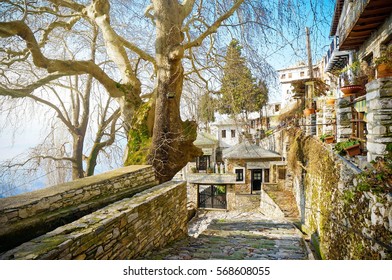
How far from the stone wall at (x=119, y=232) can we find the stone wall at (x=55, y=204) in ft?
0.94

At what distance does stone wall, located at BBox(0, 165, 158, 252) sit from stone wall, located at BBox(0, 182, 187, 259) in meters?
0.29

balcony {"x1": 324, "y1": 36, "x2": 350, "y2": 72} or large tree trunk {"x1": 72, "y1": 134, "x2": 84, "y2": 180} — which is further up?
balcony {"x1": 324, "y1": 36, "x2": 350, "y2": 72}

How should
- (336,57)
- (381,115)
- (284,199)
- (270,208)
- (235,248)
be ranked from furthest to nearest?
(270,208) → (336,57) → (284,199) → (235,248) → (381,115)

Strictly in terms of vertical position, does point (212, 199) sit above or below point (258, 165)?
below

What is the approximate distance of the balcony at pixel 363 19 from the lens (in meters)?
4.43

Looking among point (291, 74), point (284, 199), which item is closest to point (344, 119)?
point (284, 199)

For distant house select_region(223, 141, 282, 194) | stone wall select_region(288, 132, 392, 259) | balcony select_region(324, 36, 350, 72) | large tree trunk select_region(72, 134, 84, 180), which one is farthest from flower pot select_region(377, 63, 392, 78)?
distant house select_region(223, 141, 282, 194)

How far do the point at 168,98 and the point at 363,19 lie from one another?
4.40m

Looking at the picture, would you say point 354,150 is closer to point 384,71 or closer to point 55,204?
point 384,71

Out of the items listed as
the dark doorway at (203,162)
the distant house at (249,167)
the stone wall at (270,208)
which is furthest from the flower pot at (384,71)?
the dark doorway at (203,162)

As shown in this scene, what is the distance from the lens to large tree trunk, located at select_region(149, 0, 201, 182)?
12.7 feet

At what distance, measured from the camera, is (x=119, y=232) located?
2.41 metres

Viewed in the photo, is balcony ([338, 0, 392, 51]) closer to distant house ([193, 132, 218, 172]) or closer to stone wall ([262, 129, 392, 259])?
stone wall ([262, 129, 392, 259])
